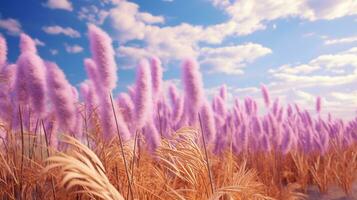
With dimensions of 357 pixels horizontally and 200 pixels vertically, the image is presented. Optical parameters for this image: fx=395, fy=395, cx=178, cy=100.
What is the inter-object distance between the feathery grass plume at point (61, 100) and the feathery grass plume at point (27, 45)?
0.48 meters

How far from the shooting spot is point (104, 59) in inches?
73.7

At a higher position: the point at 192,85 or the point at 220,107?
the point at 192,85

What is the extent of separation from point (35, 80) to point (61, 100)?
173 mm

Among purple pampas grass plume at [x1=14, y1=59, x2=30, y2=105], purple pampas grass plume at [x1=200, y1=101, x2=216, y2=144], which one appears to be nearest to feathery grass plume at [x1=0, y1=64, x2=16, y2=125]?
purple pampas grass plume at [x1=14, y1=59, x2=30, y2=105]

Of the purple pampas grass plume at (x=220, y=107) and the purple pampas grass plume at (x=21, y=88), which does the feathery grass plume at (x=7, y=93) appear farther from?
the purple pampas grass plume at (x=220, y=107)

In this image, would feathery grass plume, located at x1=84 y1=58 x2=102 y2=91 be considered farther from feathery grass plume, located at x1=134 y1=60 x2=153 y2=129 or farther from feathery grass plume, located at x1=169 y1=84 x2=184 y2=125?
feathery grass plume, located at x1=169 y1=84 x2=184 y2=125

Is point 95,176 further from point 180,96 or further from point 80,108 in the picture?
point 180,96

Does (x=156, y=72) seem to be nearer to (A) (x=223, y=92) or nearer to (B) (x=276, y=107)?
(A) (x=223, y=92)

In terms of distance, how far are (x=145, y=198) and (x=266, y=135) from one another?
2576 millimetres

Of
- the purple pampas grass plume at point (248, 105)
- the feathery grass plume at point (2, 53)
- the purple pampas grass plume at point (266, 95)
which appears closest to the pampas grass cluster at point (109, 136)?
the feathery grass plume at point (2, 53)

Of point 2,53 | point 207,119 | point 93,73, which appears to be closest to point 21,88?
point 2,53

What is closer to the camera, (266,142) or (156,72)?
(156,72)

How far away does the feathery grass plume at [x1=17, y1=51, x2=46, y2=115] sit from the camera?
1.98 m

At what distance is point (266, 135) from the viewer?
14.4 ft
